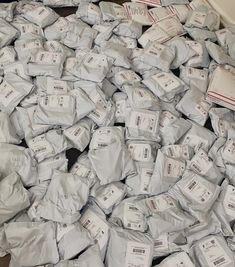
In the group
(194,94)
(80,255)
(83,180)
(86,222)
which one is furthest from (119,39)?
(80,255)

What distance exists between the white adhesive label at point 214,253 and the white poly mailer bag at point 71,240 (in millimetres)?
386

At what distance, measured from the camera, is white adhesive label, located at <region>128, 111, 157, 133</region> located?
1.52 m

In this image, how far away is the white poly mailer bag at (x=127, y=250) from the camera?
1213 mm

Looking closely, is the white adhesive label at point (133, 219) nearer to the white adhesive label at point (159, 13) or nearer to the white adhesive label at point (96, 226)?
the white adhesive label at point (96, 226)

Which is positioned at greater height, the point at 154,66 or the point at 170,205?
the point at 154,66

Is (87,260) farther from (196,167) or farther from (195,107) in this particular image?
(195,107)

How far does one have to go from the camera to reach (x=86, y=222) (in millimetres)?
1305

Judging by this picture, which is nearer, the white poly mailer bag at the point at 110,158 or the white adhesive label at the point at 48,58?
the white poly mailer bag at the point at 110,158

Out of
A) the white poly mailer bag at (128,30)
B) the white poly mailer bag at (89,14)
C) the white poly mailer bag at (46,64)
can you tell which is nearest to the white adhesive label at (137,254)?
the white poly mailer bag at (46,64)

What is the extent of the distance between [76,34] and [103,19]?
0.71 feet

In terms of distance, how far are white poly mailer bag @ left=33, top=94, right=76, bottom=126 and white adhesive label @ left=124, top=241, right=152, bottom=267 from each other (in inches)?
21.0

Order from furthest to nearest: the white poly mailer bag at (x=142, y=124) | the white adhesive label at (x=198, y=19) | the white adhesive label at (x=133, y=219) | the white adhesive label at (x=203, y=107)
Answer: the white adhesive label at (x=198, y=19)
the white adhesive label at (x=203, y=107)
the white poly mailer bag at (x=142, y=124)
the white adhesive label at (x=133, y=219)

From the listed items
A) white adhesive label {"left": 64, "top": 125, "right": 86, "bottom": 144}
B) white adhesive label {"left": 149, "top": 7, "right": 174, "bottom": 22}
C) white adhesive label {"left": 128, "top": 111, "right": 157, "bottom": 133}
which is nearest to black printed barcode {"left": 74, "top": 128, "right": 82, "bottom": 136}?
white adhesive label {"left": 64, "top": 125, "right": 86, "bottom": 144}

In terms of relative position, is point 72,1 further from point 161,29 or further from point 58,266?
point 58,266
